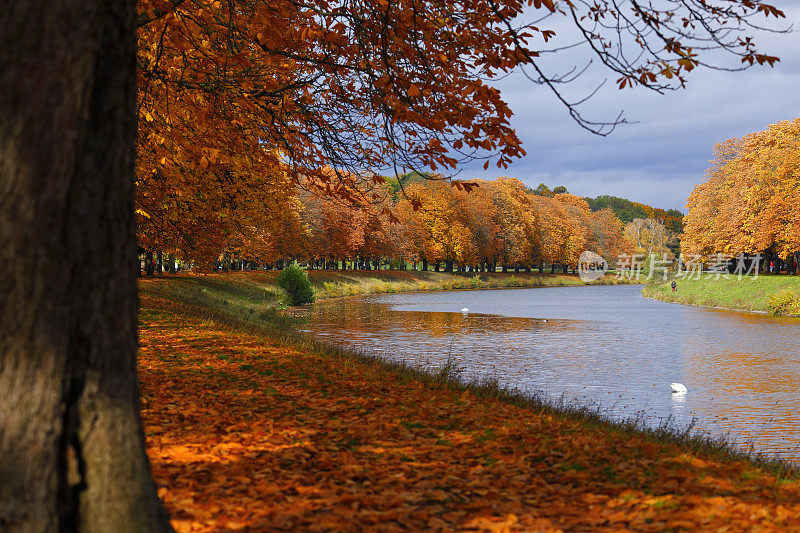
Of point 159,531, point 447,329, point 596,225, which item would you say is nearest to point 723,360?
point 447,329

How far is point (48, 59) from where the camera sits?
3.13 meters

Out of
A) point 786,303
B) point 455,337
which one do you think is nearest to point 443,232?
point 786,303

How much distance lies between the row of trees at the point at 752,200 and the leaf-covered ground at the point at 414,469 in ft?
125

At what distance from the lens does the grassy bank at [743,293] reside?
107 feet

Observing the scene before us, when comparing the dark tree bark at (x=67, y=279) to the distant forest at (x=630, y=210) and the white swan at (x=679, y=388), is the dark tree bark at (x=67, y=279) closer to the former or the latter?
the white swan at (x=679, y=388)

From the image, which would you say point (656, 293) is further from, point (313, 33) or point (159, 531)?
point (159, 531)

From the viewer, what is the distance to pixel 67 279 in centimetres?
323

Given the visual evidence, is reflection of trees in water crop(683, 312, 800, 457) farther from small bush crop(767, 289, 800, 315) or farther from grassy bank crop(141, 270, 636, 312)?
grassy bank crop(141, 270, 636, 312)

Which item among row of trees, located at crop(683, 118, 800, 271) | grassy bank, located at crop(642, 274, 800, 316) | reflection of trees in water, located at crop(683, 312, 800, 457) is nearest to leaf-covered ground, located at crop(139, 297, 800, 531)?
reflection of trees in water, located at crop(683, 312, 800, 457)

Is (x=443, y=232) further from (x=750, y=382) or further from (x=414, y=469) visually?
(x=414, y=469)

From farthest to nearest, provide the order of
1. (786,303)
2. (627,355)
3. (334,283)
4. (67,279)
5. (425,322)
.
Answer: (334,283)
(786,303)
(425,322)
(627,355)
(67,279)

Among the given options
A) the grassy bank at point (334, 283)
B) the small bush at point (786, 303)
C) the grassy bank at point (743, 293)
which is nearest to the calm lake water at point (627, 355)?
the small bush at point (786, 303)

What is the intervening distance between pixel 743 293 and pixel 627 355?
80.8 ft

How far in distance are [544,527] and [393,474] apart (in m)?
1.45
